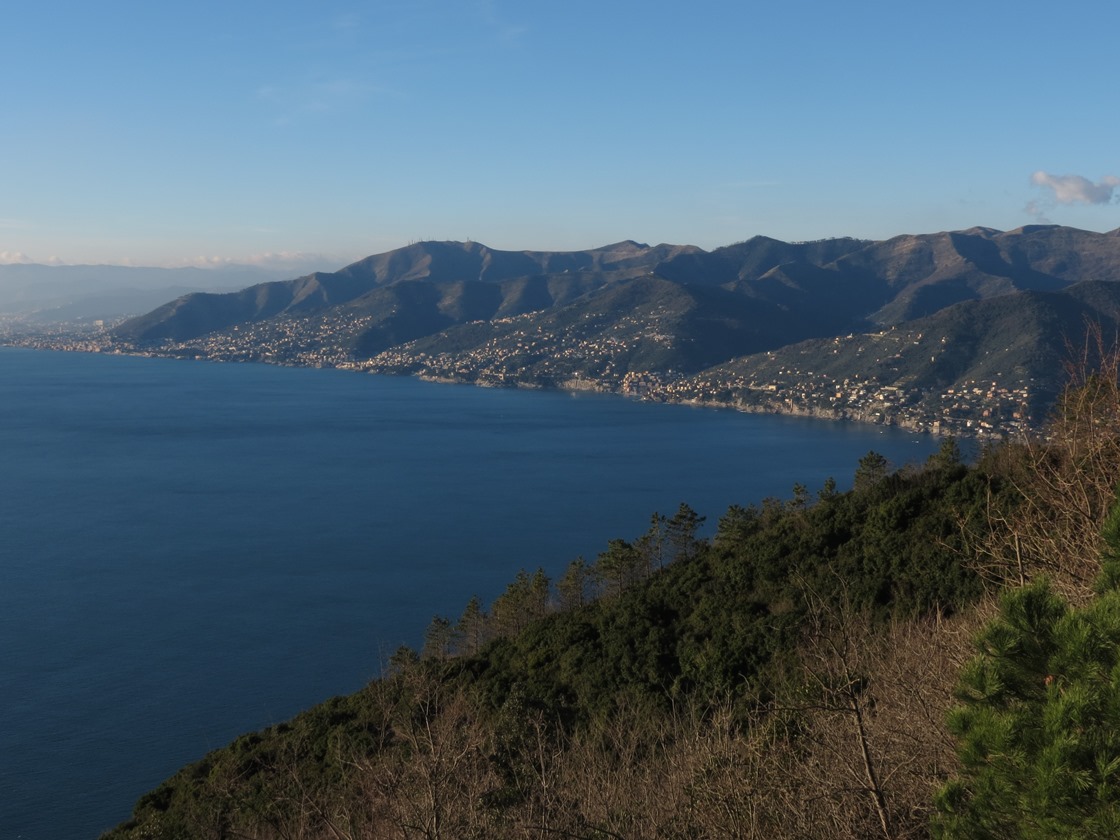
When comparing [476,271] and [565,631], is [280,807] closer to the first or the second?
[565,631]

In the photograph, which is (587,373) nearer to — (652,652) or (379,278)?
(652,652)

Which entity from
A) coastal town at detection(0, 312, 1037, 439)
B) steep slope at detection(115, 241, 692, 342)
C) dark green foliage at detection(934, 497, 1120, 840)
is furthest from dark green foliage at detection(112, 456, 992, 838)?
steep slope at detection(115, 241, 692, 342)

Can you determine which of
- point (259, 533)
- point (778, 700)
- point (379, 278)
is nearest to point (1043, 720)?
point (778, 700)

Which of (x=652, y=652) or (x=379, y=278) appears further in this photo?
(x=379, y=278)

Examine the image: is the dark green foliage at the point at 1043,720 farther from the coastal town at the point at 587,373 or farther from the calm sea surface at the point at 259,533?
the coastal town at the point at 587,373

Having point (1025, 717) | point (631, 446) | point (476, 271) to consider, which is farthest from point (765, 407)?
point (476, 271)
